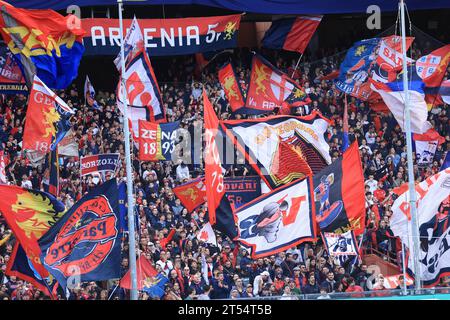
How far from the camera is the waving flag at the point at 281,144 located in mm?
20828

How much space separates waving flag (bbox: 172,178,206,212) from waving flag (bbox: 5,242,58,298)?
17.0 ft

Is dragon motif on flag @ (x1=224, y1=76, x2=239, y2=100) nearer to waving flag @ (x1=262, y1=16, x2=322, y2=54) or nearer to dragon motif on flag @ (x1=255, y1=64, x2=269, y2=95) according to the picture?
dragon motif on flag @ (x1=255, y1=64, x2=269, y2=95)

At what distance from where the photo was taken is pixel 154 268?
60.1ft

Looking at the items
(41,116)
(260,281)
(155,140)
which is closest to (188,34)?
(155,140)

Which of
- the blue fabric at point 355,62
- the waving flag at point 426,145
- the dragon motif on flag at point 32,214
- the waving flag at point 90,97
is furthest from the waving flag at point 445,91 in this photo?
the dragon motif on flag at point 32,214

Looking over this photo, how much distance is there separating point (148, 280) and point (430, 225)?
18.0 ft

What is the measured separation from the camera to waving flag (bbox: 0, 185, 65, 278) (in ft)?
55.0

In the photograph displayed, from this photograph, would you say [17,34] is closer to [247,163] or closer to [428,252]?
[247,163]

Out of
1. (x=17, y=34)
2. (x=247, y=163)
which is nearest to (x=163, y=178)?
(x=247, y=163)

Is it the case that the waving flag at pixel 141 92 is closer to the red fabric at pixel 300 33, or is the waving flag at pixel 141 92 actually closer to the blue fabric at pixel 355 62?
the blue fabric at pixel 355 62

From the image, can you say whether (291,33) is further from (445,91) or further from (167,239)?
(167,239)

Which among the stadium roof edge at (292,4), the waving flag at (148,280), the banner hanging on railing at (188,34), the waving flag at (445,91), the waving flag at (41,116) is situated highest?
the stadium roof edge at (292,4)

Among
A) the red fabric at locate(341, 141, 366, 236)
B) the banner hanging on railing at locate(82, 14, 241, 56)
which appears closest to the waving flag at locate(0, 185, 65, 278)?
the red fabric at locate(341, 141, 366, 236)

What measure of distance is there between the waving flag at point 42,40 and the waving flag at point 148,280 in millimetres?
5792
